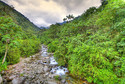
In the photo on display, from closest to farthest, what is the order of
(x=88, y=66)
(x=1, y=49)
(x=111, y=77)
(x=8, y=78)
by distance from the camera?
1. (x=111, y=77)
2. (x=88, y=66)
3. (x=8, y=78)
4. (x=1, y=49)

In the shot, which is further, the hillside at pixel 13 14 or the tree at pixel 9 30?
the hillside at pixel 13 14

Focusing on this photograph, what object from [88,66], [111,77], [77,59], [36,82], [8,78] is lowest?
[36,82]

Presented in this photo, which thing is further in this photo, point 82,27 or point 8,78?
point 82,27

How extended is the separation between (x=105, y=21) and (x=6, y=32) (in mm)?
14028

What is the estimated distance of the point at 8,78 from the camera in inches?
260

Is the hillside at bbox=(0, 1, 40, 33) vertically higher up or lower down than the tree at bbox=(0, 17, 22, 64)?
higher up

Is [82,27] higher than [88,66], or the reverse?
[82,27]

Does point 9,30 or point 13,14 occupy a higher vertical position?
point 13,14

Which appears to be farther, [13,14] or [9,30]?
[13,14]

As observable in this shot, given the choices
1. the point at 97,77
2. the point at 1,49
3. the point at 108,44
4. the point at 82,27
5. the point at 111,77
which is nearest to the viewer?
the point at 111,77

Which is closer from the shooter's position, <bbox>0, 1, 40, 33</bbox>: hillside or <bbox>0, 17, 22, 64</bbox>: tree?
<bbox>0, 17, 22, 64</bbox>: tree

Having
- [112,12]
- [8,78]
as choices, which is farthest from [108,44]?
[8,78]

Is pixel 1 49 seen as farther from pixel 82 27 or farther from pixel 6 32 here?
pixel 82 27

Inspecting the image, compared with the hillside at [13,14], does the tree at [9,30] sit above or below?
below
